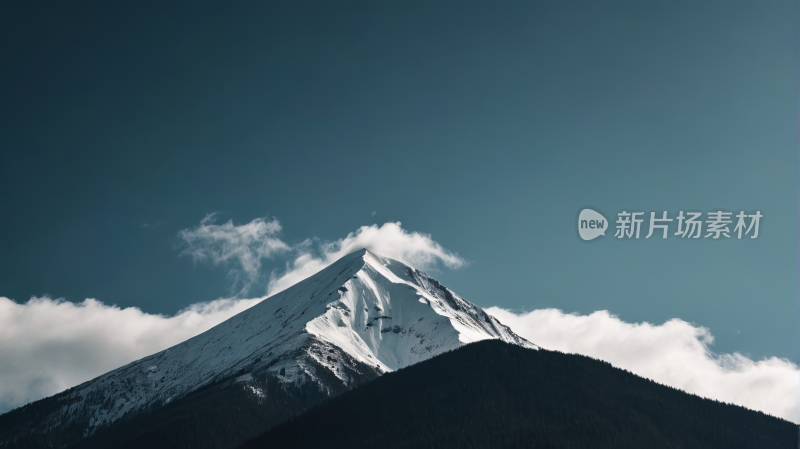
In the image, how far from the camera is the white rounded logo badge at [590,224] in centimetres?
11622

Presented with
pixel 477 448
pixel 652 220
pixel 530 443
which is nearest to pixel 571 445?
pixel 530 443

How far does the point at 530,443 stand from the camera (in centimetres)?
19662

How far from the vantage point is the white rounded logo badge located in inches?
4576

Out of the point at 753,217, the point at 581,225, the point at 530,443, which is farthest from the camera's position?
the point at 530,443

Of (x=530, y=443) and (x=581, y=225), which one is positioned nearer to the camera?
(x=581, y=225)

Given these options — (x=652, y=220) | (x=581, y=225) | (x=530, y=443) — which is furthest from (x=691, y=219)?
(x=530, y=443)

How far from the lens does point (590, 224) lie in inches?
4628

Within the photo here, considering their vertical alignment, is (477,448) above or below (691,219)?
below

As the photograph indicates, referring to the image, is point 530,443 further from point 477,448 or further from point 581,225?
point 581,225

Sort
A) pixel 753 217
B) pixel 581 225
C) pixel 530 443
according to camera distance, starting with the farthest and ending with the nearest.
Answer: pixel 530 443
pixel 581 225
pixel 753 217

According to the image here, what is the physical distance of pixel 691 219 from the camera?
116250 mm

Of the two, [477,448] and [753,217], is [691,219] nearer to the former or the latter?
[753,217]

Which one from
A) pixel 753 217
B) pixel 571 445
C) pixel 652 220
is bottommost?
pixel 571 445

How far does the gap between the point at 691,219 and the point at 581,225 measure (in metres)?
21.7
